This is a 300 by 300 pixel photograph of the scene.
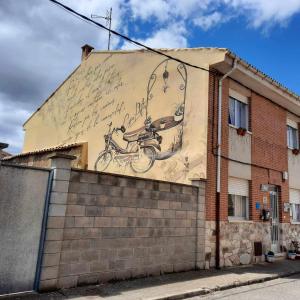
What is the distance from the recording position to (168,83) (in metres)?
12.1

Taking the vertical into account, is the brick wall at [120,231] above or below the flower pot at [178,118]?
below

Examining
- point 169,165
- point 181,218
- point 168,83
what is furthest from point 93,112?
point 181,218

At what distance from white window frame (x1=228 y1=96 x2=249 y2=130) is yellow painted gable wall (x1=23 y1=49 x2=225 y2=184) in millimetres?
1712

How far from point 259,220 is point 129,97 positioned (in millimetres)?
6508

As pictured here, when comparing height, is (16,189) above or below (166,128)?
below

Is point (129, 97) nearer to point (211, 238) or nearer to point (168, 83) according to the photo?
point (168, 83)

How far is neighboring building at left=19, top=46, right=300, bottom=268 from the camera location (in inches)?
431

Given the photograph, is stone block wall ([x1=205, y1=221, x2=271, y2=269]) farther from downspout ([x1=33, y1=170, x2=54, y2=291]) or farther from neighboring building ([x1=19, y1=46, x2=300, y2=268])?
downspout ([x1=33, y1=170, x2=54, y2=291])

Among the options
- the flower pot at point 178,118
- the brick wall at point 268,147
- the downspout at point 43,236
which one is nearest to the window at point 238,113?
the brick wall at point 268,147

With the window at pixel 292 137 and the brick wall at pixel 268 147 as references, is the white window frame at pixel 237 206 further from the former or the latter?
the window at pixel 292 137

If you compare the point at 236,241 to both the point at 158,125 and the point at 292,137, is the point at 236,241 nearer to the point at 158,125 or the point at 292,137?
the point at 158,125

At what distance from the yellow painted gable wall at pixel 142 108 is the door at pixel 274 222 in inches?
181

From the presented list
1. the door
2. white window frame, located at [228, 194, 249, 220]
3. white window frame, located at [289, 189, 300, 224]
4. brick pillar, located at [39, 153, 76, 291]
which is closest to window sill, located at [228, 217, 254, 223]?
white window frame, located at [228, 194, 249, 220]

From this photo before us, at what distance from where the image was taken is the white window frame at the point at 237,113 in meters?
12.3
